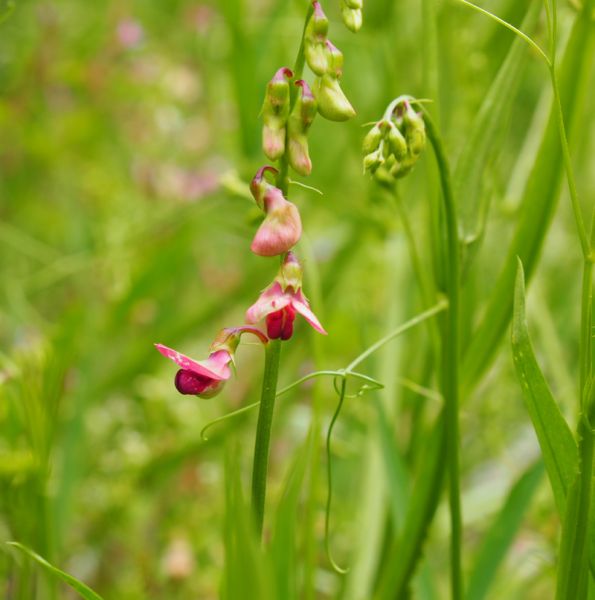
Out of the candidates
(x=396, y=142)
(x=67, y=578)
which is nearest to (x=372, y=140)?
(x=396, y=142)

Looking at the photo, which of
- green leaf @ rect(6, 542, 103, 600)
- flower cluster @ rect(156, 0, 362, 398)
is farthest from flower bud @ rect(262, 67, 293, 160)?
green leaf @ rect(6, 542, 103, 600)

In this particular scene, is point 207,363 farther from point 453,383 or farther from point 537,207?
point 537,207

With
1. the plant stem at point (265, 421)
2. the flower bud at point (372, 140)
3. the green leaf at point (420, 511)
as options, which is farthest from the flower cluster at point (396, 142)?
the green leaf at point (420, 511)

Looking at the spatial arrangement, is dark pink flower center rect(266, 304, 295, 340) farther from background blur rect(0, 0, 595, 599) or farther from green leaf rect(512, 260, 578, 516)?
background blur rect(0, 0, 595, 599)

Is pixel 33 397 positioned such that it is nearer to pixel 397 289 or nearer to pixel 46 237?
pixel 397 289

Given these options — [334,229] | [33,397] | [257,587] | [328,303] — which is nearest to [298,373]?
[328,303]

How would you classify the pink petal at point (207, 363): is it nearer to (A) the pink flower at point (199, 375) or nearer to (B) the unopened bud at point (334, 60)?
(A) the pink flower at point (199, 375)

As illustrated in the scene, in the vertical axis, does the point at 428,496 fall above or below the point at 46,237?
below
